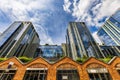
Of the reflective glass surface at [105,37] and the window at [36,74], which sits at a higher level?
the reflective glass surface at [105,37]

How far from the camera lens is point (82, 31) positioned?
6412 cm

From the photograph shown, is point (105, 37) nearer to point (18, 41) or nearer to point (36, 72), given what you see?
point (18, 41)

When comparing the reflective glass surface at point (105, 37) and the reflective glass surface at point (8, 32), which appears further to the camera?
the reflective glass surface at point (105, 37)

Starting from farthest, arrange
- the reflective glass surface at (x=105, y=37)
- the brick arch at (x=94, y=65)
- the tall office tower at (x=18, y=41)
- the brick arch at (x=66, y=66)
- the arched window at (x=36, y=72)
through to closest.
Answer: the reflective glass surface at (x=105, y=37)
the tall office tower at (x=18, y=41)
the brick arch at (x=94, y=65)
the brick arch at (x=66, y=66)
the arched window at (x=36, y=72)

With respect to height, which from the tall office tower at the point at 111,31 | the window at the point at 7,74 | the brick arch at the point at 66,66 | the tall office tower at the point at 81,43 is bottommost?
the window at the point at 7,74

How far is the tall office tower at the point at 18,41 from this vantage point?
160 ft

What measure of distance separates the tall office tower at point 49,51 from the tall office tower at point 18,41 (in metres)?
3.35

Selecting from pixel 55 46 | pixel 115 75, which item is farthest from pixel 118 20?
pixel 115 75

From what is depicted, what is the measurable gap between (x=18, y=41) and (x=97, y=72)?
37.7 m

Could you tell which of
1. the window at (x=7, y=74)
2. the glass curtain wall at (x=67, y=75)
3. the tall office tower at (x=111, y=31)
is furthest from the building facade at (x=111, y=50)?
the window at (x=7, y=74)

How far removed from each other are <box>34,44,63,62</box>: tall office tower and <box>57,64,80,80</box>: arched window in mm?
38361

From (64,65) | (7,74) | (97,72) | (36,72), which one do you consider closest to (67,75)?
(64,65)

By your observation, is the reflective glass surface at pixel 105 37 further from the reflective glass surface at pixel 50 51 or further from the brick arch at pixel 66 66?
the brick arch at pixel 66 66

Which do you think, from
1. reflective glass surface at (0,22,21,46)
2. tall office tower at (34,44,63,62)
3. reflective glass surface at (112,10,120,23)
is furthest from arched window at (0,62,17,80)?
reflective glass surface at (112,10,120,23)
